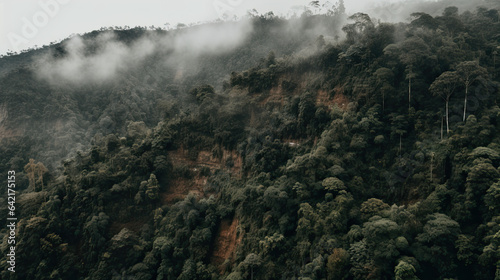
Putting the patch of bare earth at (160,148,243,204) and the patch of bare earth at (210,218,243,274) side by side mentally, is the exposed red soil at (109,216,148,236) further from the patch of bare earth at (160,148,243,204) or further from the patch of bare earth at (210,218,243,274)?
the patch of bare earth at (210,218,243,274)

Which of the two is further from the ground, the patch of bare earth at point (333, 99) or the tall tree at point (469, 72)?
the patch of bare earth at point (333, 99)

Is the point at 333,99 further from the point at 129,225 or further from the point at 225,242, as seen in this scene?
the point at 129,225

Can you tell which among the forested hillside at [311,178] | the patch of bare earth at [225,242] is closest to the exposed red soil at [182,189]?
the forested hillside at [311,178]

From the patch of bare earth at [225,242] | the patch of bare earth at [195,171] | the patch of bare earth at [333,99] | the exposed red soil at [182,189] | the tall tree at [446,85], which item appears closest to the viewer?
the tall tree at [446,85]

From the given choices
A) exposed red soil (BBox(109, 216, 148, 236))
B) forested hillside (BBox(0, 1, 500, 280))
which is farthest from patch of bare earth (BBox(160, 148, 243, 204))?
exposed red soil (BBox(109, 216, 148, 236))

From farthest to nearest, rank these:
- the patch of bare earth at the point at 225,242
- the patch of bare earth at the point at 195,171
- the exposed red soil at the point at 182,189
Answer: the exposed red soil at the point at 182,189, the patch of bare earth at the point at 195,171, the patch of bare earth at the point at 225,242

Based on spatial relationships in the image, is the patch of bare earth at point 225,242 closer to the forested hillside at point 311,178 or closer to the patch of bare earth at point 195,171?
the forested hillside at point 311,178

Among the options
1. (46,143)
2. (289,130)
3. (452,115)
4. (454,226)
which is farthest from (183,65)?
(454,226)
